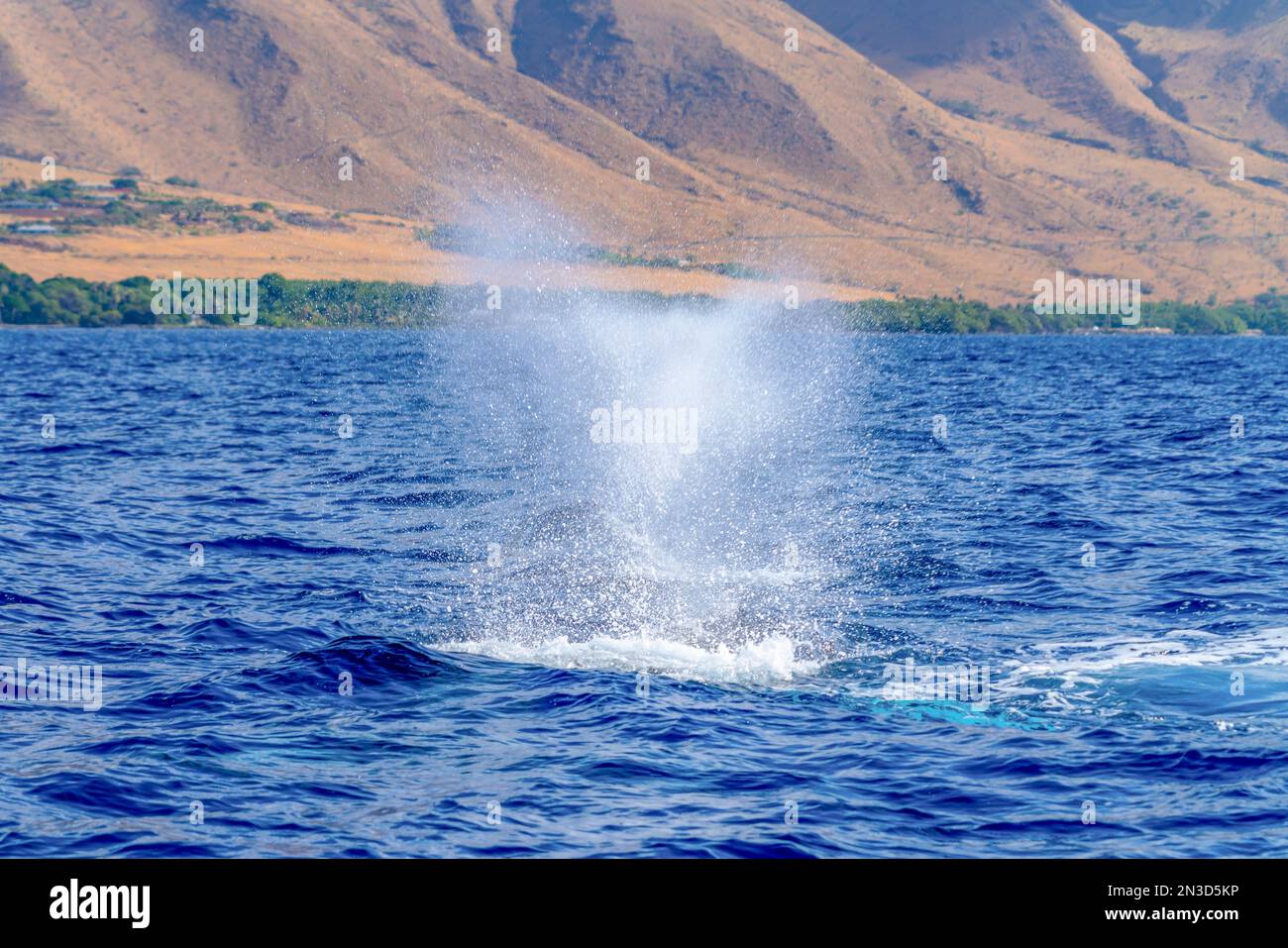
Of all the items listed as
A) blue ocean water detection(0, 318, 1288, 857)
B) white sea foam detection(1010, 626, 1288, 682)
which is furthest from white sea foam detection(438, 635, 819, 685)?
white sea foam detection(1010, 626, 1288, 682)

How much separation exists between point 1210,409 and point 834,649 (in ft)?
167

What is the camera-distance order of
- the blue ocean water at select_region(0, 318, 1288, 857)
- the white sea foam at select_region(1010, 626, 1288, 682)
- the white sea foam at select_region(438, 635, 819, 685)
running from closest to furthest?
the blue ocean water at select_region(0, 318, 1288, 857), the white sea foam at select_region(438, 635, 819, 685), the white sea foam at select_region(1010, 626, 1288, 682)

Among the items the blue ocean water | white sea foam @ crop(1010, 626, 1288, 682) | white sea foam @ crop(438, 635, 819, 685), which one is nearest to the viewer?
the blue ocean water

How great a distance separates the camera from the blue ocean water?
13.8 metres

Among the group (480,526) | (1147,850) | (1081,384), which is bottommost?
(1147,850)

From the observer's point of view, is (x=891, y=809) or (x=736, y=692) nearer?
(x=891, y=809)

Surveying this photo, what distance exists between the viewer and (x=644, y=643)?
2081 centimetres

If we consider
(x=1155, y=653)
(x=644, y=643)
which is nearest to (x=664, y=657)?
(x=644, y=643)

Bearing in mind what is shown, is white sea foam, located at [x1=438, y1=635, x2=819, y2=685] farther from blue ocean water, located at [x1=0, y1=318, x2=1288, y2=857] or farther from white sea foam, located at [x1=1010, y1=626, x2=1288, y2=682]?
white sea foam, located at [x1=1010, y1=626, x2=1288, y2=682]

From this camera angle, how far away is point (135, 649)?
20.0 meters

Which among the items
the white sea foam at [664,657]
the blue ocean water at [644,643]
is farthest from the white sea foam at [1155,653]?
the white sea foam at [664,657]
